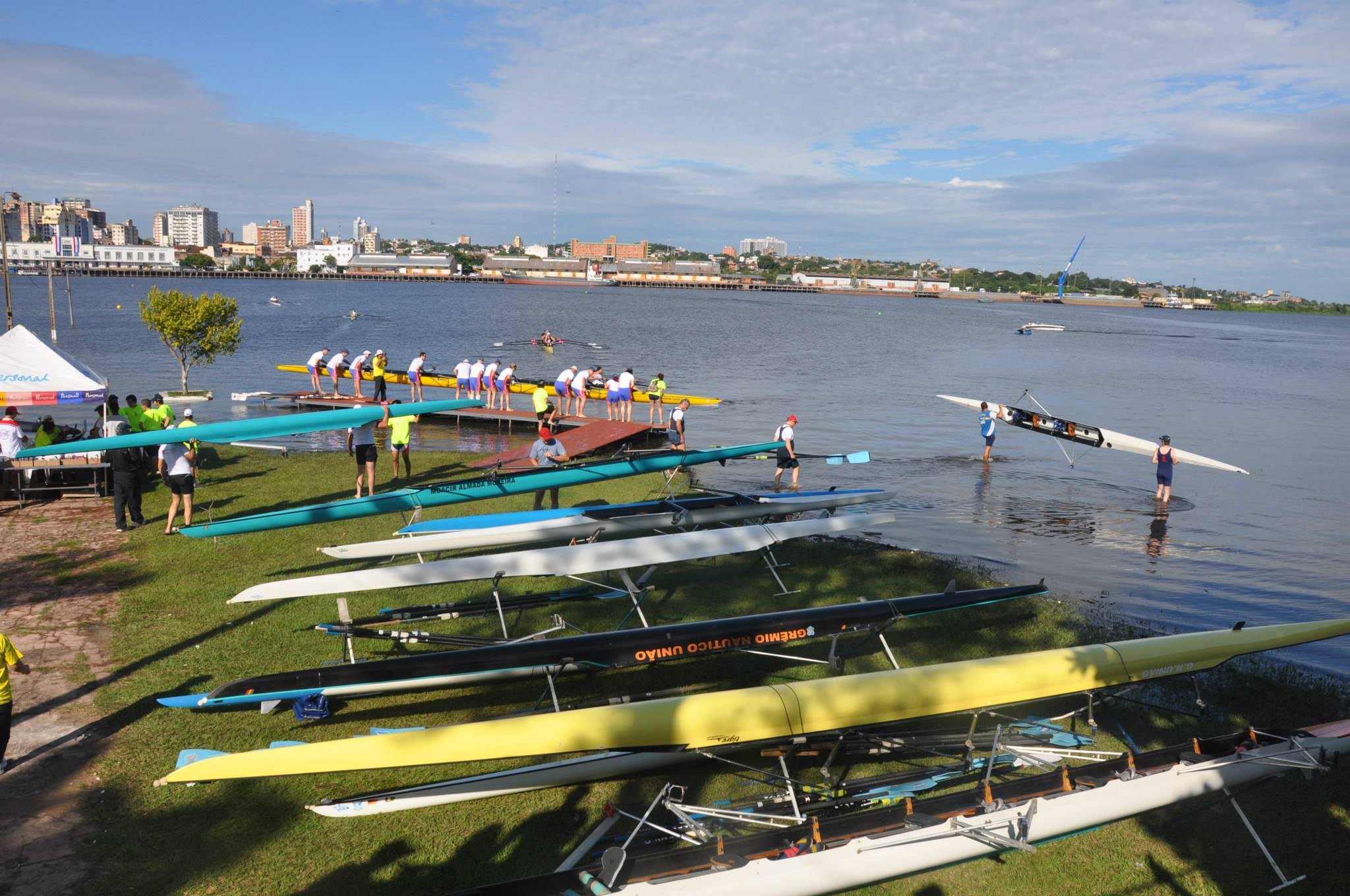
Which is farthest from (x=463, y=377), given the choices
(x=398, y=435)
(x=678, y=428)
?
(x=398, y=435)

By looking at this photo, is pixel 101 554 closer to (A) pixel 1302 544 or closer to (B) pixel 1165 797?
(B) pixel 1165 797

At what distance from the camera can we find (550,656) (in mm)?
6363

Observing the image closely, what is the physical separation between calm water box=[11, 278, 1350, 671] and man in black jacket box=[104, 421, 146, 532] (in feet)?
27.4

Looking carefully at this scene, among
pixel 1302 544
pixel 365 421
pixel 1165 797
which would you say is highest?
pixel 365 421

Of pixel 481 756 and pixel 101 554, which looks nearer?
pixel 481 756

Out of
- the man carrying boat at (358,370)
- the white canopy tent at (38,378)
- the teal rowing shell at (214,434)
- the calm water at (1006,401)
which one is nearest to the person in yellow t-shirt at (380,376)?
the calm water at (1006,401)

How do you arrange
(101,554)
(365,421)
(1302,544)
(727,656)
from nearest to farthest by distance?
(727,656) < (101,554) < (365,421) < (1302,544)

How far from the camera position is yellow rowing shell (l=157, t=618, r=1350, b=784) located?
4676 millimetres

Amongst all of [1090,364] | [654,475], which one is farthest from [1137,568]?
[1090,364]

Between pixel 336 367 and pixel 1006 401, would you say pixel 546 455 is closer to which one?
pixel 336 367

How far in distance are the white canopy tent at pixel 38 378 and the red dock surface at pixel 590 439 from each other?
22.2ft

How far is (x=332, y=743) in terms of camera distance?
187 inches

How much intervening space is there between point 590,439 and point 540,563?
781cm

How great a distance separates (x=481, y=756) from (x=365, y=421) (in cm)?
799
